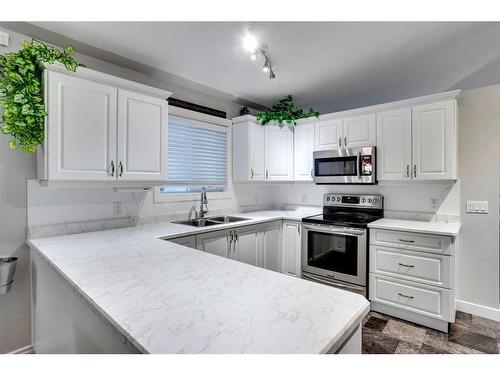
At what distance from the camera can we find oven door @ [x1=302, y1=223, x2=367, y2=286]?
2699 mm

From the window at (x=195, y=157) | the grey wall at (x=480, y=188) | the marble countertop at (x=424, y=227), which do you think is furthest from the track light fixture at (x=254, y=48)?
the grey wall at (x=480, y=188)

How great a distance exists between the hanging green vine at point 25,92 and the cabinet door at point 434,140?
3.06 meters

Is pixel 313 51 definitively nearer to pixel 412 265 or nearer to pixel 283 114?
pixel 283 114

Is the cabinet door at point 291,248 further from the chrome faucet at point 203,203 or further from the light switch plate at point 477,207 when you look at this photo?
the light switch plate at point 477,207

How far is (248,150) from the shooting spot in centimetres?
342

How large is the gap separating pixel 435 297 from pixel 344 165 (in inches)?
61.1

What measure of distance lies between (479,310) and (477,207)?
1.03 meters

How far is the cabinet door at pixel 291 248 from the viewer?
3.22 meters

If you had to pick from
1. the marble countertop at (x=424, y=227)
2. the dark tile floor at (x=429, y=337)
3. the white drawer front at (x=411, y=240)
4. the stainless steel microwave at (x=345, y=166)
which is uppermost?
the stainless steel microwave at (x=345, y=166)

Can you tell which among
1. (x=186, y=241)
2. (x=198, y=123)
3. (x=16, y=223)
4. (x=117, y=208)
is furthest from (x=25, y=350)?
(x=198, y=123)

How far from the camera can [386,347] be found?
2.10 meters

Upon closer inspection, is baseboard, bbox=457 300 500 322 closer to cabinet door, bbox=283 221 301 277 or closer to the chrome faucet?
cabinet door, bbox=283 221 301 277
